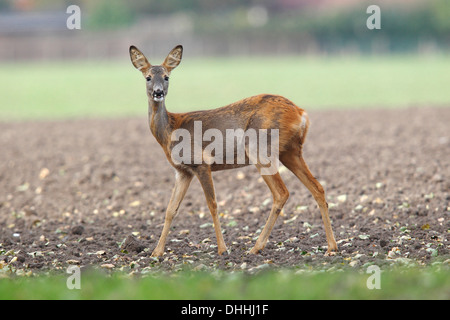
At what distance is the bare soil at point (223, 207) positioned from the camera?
7734mm

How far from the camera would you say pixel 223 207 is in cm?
1034

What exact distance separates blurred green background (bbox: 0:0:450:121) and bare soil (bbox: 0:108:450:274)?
11.8 meters

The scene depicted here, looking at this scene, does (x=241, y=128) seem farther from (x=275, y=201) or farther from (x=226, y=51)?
(x=226, y=51)

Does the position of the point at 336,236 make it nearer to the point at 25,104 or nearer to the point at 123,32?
the point at 25,104

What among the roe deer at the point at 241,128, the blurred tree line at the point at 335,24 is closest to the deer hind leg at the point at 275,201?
the roe deer at the point at 241,128

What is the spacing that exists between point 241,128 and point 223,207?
2714 mm

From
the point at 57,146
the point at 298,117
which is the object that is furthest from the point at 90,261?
the point at 57,146

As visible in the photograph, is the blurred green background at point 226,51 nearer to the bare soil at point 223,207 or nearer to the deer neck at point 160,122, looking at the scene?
the bare soil at point 223,207

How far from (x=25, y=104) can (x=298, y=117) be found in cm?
2136

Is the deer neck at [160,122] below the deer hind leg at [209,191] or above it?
above

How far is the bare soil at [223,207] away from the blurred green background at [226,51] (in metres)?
11.8

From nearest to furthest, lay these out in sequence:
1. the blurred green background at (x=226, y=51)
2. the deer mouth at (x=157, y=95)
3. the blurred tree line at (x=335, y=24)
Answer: the deer mouth at (x=157, y=95)
the blurred green background at (x=226, y=51)
the blurred tree line at (x=335, y=24)

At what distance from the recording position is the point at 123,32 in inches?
2968

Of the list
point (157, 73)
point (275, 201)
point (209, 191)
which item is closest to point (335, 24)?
point (275, 201)
